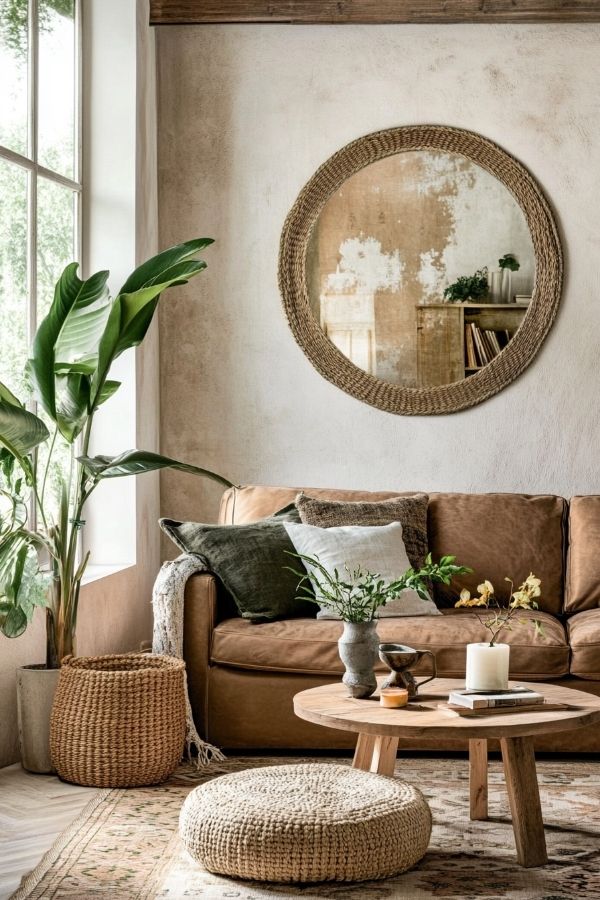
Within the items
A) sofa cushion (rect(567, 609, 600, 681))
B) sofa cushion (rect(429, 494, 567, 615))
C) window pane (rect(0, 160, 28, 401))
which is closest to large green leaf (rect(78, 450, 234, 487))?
window pane (rect(0, 160, 28, 401))

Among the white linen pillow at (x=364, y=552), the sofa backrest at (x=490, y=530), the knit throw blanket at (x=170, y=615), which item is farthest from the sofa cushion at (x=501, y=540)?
the knit throw blanket at (x=170, y=615)

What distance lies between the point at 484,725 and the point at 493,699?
0.17 meters

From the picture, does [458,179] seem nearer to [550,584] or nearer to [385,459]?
[385,459]

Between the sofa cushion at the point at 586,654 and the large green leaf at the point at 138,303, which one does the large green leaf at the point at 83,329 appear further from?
the sofa cushion at the point at 586,654

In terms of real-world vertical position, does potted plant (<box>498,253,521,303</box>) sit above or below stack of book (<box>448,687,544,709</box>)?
above

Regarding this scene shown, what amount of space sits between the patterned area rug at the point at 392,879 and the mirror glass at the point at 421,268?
2004 millimetres

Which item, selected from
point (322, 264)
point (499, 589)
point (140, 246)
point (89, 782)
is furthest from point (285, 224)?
point (89, 782)

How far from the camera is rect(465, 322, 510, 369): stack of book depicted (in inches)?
182

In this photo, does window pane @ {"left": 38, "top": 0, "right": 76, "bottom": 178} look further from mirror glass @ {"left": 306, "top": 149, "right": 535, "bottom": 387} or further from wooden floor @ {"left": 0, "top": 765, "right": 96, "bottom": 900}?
wooden floor @ {"left": 0, "top": 765, "right": 96, "bottom": 900}

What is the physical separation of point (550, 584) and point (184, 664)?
1.50 m

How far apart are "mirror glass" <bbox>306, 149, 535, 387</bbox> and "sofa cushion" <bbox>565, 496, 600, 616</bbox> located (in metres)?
0.82

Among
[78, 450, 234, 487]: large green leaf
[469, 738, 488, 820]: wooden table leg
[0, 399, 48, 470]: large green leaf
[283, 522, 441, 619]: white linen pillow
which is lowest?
[469, 738, 488, 820]: wooden table leg

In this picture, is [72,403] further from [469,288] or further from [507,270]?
[507,270]

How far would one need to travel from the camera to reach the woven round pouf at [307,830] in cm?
230
